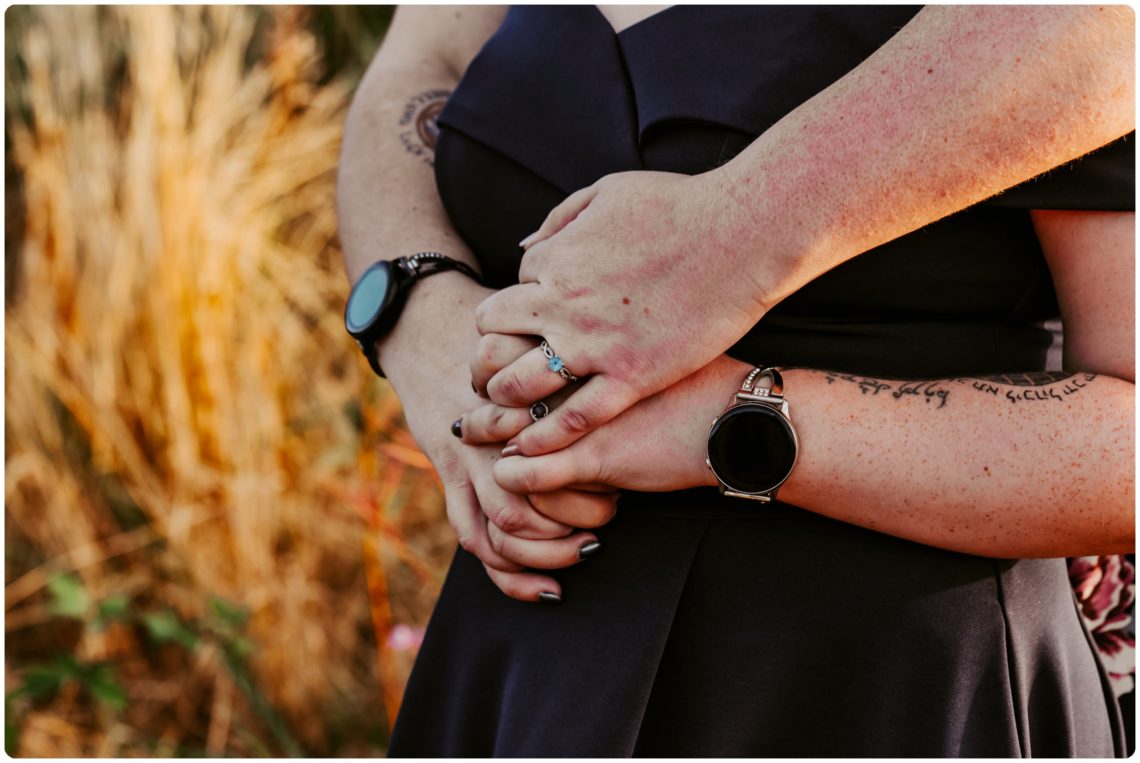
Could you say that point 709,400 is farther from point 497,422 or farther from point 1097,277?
point 1097,277

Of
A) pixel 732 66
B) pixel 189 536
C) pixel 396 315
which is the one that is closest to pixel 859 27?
Result: pixel 732 66

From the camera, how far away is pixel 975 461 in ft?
3.09

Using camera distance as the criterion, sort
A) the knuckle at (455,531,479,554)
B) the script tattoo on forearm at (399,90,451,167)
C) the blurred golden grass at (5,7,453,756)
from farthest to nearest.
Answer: the blurred golden grass at (5,7,453,756) → the script tattoo on forearm at (399,90,451,167) → the knuckle at (455,531,479,554)

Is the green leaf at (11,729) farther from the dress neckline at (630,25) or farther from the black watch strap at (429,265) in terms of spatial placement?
the dress neckline at (630,25)

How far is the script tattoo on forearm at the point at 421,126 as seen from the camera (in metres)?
1.43

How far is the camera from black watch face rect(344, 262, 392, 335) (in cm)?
127

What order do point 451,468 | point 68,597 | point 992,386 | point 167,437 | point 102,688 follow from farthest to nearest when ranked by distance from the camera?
point 167,437, point 68,597, point 102,688, point 451,468, point 992,386

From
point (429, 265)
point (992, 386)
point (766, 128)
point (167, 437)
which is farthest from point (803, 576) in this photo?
point (167, 437)

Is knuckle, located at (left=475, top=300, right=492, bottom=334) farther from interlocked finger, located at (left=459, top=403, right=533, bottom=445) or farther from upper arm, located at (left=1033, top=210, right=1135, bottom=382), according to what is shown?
upper arm, located at (left=1033, top=210, right=1135, bottom=382)

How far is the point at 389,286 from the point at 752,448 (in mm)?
558

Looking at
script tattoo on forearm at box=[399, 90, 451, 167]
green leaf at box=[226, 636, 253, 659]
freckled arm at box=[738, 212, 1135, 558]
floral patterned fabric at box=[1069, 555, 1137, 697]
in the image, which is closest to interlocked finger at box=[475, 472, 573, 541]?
freckled arm at box=[738, 212, 1135, 558]

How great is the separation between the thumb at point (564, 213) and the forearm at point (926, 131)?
0.56ft

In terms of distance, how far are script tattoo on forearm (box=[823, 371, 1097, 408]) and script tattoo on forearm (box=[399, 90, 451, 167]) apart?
0.74m

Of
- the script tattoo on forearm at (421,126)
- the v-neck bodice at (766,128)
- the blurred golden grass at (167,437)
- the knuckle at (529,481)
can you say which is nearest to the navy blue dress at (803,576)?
the v-neck bodice at (766,128)
